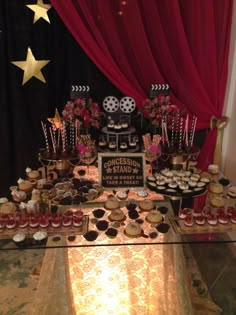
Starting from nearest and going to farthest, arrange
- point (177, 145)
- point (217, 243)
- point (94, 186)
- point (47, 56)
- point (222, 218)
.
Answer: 1. point (217, 243)
2. point (222, 218)
3. point (94, 186)
4. point (177, 145)
5. point (47, 56)

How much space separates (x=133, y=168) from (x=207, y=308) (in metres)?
0.80

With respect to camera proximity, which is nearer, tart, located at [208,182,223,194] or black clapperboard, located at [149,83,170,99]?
tart, located at [208,182,223,194]

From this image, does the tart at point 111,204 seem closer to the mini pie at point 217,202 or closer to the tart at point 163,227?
the tart at point 163,227

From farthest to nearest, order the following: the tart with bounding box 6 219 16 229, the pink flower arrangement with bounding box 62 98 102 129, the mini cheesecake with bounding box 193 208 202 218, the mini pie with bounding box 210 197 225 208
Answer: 1. the pink flower arrangement with bounding box 62 98 102 129
2. the mini pie with bounding box 210 197 225 208
3. the mini cheesecake with bounding box 193 208 202 218
4. the tart with bounding box 6 219 16 229

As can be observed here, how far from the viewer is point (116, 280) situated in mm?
1620

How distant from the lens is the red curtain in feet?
7.07

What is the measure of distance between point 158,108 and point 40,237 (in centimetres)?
115

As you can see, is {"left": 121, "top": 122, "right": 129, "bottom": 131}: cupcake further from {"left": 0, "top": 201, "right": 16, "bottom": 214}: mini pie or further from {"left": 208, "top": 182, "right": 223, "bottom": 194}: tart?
{"left": 0, "top": 201, "right": 16, "bottom": 214}: mini pie

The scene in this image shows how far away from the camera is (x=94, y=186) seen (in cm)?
187

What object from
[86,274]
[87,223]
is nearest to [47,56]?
[87,223]

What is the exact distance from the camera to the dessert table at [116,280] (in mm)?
1521

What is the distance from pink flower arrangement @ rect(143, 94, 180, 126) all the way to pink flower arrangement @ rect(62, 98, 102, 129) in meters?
0.32

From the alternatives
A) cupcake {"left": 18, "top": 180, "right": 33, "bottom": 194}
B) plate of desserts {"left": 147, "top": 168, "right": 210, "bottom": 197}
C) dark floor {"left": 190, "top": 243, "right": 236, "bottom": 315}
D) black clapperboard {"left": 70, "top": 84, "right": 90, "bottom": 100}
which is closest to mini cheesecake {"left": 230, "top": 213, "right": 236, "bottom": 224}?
dark floor {"left": 190, "top": 243, "right": 236, "bottom": 315}

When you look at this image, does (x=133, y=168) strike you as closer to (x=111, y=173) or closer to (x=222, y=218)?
(x=111, y=173)
